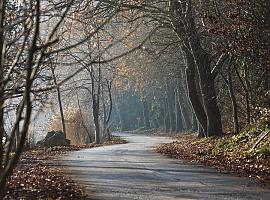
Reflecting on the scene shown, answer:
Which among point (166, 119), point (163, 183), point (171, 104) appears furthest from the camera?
point (166, 119)

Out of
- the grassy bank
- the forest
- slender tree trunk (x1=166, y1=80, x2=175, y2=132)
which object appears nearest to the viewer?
the forest

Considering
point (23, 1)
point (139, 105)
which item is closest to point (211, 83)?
point (23, 1)

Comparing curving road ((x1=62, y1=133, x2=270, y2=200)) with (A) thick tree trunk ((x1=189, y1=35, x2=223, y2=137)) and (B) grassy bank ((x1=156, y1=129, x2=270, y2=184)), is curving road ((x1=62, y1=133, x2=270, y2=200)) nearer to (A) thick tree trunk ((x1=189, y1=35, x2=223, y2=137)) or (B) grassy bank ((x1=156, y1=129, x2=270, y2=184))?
(B) grassy bank ((x1=156, y1=129, x2=270, y2=184))

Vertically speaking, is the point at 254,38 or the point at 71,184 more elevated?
the point at 254,38

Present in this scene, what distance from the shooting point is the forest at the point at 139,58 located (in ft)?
8.55

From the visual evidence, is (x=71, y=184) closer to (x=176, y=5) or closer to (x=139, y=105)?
(x=176, y=5)

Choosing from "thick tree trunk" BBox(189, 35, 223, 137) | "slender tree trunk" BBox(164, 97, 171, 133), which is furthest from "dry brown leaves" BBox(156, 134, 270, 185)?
"slender tree trunk" BBox(164, 97, 171, 133)

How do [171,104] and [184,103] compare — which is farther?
[171,104]

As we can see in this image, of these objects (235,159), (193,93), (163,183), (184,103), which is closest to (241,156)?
(235,159)

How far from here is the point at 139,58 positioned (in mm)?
40250

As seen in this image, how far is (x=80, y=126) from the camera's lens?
148ft

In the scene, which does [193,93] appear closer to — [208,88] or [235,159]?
[208,88]

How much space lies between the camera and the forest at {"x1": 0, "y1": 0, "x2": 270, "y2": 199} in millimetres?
2607

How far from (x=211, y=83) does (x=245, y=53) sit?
8.51 meters
